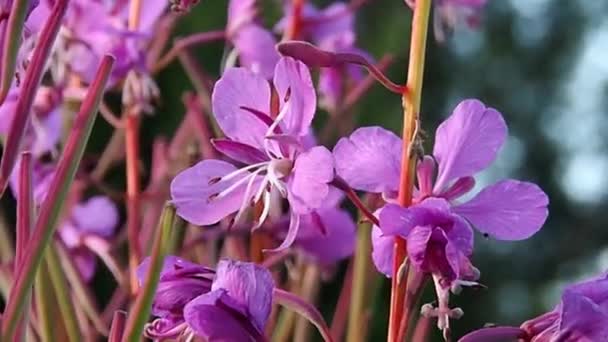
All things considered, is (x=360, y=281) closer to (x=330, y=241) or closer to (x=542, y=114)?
(x=330, y=241)

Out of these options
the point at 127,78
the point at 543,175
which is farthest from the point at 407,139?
the point at 543,175

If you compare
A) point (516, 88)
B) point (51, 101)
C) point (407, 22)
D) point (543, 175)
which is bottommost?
point (543, 175)

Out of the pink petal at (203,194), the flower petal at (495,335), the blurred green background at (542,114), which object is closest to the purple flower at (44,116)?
the pink petal at (203,194)

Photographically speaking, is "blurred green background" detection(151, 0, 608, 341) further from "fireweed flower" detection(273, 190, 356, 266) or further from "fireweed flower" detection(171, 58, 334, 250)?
"fireweed flower" detection(171, 58, 334, 250)

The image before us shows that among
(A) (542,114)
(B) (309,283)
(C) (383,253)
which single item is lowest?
(A) (542,114)

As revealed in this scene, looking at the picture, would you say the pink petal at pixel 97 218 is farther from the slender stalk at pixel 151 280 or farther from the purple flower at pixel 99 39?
the slender stalk at pixel 151 280

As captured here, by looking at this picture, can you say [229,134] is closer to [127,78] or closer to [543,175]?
[127,78]

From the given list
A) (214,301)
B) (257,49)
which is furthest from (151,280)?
(257,49)

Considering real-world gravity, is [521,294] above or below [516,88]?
below
